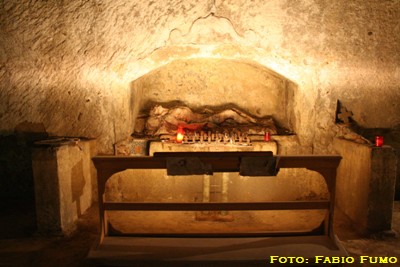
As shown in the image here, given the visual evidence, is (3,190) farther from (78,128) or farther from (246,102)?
(246,102)

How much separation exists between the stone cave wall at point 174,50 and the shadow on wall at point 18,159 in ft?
0.22

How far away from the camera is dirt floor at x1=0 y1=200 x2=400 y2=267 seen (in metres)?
3.02

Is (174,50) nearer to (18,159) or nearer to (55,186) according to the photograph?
(55,186)

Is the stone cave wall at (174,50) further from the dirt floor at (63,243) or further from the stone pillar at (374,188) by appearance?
the dirt floor at (63,243)

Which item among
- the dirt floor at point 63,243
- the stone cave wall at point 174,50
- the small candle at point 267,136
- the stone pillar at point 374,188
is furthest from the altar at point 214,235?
the small candle at point 267,136

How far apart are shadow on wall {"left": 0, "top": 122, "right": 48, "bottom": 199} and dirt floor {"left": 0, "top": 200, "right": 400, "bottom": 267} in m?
0.49

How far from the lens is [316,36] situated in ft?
13.5

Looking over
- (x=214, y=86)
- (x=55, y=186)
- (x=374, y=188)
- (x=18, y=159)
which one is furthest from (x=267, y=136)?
(x=18, y=159)

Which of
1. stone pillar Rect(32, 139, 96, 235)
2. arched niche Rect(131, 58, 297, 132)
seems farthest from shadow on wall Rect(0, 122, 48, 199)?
arched niche Rect(131, 58, 297, 132)

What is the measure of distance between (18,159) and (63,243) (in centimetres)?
184

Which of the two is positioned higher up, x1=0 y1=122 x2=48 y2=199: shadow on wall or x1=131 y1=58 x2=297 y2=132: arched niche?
x1=131 y1=58 x2=297 y2=132: arched niche

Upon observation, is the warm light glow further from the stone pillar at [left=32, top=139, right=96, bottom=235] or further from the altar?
the altar

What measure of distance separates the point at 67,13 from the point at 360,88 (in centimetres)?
432

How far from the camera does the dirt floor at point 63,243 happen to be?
3.02 m
